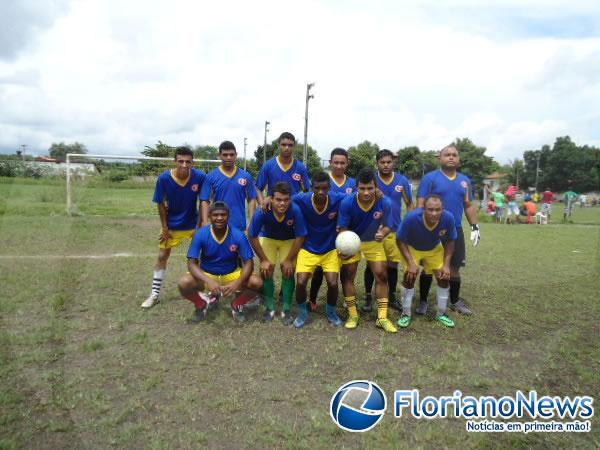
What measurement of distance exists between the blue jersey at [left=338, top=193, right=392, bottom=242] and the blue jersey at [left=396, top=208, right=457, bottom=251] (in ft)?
0.68

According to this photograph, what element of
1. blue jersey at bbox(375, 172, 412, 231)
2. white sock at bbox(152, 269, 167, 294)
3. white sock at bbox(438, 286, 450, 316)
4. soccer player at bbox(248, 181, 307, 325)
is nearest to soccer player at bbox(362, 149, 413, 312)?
blue jersey at bbox(375, 172, 412, 231)

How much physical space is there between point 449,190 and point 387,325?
1838 mm

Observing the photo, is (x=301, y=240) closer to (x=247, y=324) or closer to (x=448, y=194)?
(x=247, y=324)

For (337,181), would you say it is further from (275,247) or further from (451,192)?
(451,192)

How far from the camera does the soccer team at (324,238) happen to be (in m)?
4.73

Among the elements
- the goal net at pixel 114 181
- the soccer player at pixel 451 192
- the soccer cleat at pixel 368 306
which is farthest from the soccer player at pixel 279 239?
the goal net at pixel 114 181

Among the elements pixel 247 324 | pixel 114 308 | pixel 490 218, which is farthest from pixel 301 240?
pixel 490 218

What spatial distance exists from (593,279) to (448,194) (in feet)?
13.8

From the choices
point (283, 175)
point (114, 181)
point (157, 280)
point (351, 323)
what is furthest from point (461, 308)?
point (114, 181)

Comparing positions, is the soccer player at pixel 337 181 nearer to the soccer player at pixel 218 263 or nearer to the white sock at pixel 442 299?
the soccer player at pixel 218 263

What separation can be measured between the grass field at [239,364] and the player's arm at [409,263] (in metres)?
0.55

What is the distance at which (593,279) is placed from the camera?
24.5 feet

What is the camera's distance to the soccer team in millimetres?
4730

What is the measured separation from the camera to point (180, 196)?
18.0 feet
